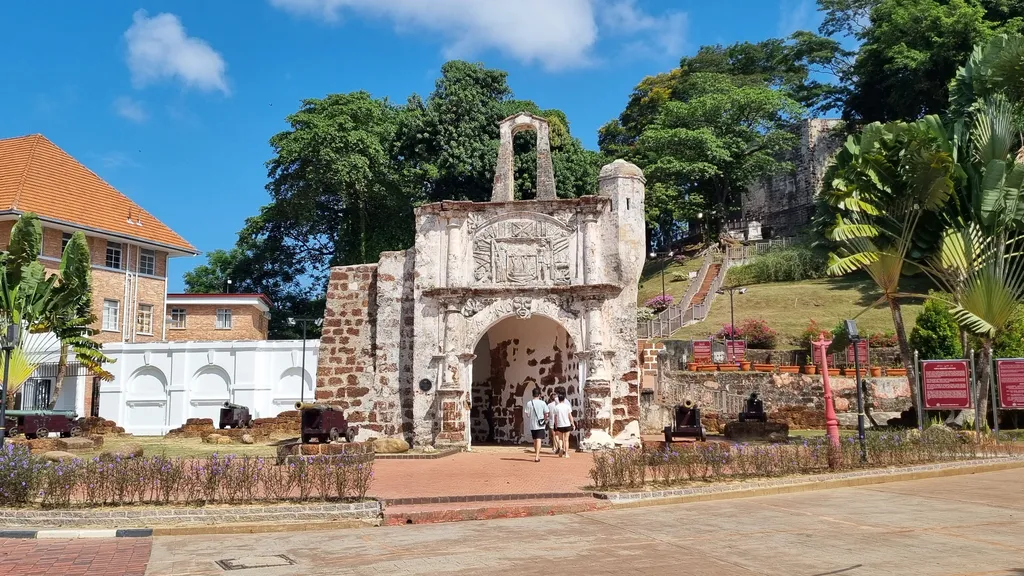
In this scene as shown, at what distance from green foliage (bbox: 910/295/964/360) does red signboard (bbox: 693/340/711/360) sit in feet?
23.4

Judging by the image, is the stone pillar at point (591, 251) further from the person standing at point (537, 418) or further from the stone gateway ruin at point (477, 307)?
the person standing at point (537, 418)

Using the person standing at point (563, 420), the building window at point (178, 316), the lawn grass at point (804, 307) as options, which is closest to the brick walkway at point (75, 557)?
the person standing at point (563, 420)

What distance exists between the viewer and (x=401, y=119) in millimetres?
45469

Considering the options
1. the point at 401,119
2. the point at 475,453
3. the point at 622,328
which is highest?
the point at 401,119

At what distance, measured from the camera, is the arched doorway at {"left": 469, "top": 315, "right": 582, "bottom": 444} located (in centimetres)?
2202

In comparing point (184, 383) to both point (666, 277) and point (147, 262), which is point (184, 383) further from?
point (666, 277)

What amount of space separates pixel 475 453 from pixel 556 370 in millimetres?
3903

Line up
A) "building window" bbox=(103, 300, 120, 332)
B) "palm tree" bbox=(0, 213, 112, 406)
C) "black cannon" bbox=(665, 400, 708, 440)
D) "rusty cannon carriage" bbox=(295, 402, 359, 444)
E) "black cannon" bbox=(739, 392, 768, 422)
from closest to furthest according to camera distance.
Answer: "rusty cannon carriage" bbox=(295, 402, 359, 444)
"black cannon" bbox=(665, 400, 708, 440)
"black cannon" bbox=(739, 392, 768, 422)
"palm tree" bbox=(0, 213, 112, 406)
"building window" bbox=(103, 300, 120, 332)

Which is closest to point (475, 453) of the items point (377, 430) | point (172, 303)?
point (377, 430)

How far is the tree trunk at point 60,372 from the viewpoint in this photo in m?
28.8

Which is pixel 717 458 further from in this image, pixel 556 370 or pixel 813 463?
pixel 556 370

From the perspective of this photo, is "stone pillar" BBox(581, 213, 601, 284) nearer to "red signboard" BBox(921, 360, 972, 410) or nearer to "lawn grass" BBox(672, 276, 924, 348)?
"red signboard" BBox(921, 360, 972, 410)

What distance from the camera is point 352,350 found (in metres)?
21.1

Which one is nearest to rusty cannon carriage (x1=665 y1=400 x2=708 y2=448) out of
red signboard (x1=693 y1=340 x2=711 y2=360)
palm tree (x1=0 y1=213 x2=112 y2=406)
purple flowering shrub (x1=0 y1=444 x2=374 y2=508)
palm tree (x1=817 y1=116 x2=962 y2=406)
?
palm tree (x1=817 y1=116 x2=962 y2=406)
